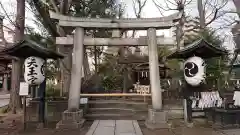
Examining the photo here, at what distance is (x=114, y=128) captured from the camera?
29.6 feet

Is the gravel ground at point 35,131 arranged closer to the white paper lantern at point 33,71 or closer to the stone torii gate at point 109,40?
the stone torii gate at point 109,40

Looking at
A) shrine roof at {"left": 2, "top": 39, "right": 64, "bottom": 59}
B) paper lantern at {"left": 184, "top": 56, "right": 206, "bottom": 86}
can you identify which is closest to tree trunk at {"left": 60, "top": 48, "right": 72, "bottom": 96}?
shrine roof at {"left": 2, "top": 39, "right": 64, "bottom": 59}

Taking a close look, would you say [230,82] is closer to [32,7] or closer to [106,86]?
[106,86]

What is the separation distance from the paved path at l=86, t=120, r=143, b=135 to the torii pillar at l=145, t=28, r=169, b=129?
67 cm

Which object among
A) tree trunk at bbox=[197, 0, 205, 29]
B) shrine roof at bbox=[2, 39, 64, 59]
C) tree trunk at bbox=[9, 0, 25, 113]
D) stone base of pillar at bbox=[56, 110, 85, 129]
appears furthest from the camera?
tree trunk at bbox=[197, 0, 205, 29]

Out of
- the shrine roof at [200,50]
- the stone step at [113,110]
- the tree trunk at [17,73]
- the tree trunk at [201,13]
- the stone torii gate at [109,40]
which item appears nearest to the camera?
the shrine roof at [200,50]

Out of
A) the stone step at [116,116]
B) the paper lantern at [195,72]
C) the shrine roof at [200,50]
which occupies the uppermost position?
the shrine roof at [200,50]

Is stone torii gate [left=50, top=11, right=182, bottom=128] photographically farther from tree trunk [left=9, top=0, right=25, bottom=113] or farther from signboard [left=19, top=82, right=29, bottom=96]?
tree trunk [left=9, top=0, right=25, bottom=113]

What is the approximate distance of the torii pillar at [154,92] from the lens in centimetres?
923

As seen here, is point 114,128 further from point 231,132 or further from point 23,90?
point 231,132

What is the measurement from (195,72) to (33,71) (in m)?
5.94

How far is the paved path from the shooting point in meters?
8.34

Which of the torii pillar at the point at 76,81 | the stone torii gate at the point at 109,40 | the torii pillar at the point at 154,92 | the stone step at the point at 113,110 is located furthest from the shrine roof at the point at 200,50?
the stone step at the point at 113,110

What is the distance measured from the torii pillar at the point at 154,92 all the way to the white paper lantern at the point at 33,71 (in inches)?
171
